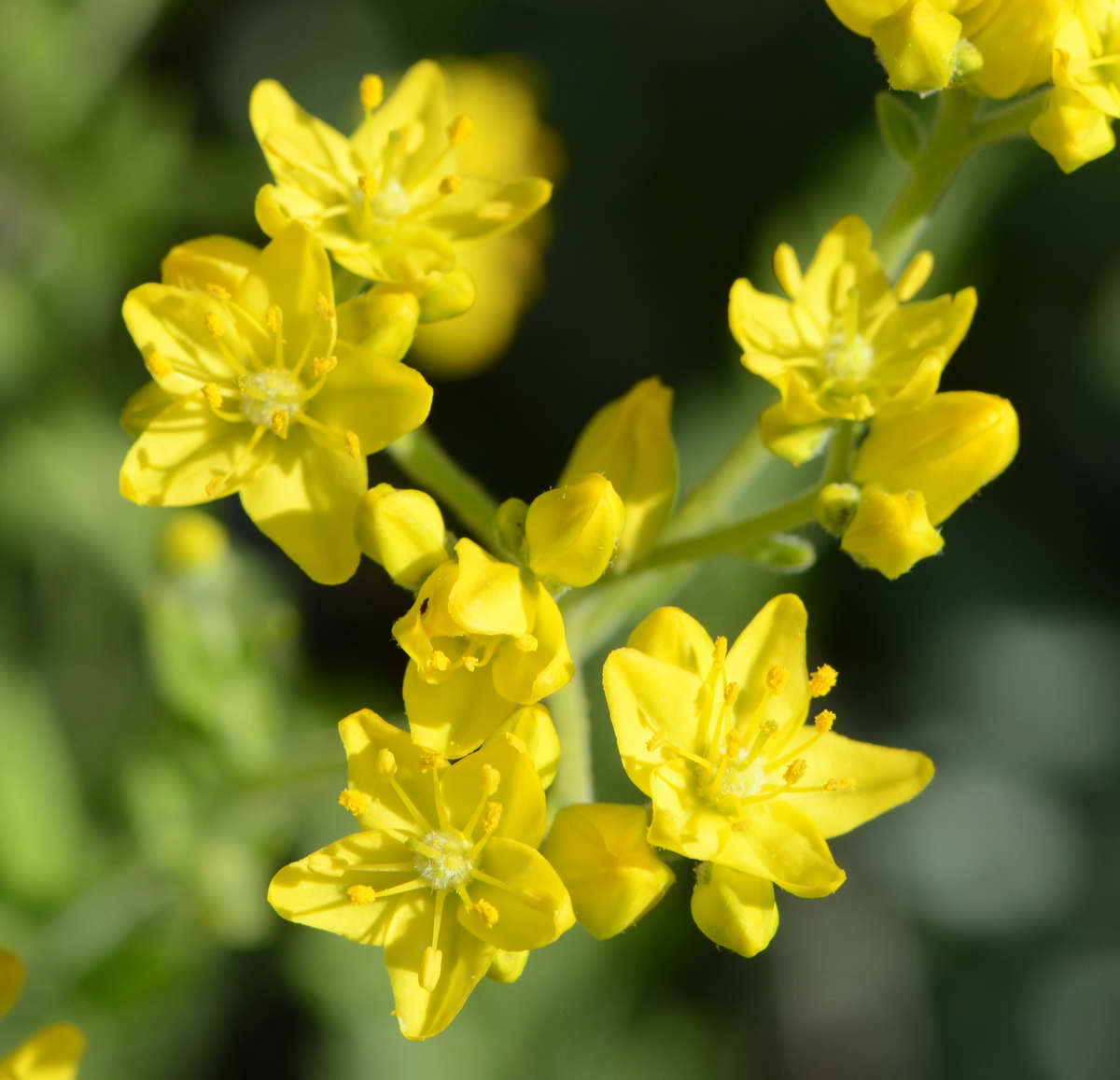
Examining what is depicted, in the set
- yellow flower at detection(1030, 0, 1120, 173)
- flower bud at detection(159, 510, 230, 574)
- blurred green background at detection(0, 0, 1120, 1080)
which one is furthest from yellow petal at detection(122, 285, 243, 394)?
yellow flower at detection(1030, 0, 1120, 173)

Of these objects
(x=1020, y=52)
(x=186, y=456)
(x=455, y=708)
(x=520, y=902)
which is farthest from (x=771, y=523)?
(x=186, y=456)

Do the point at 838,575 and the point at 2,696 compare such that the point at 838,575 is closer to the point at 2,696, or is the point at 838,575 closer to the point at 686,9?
the point at 686,9

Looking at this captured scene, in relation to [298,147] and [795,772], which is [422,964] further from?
[298,147]

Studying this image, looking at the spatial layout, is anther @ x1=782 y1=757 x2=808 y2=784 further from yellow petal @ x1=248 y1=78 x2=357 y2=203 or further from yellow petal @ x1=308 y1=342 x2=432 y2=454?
yellow petal @ x1=248 y1=78 x2=357 y2=203

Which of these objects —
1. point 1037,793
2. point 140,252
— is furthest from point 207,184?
point 1037,793

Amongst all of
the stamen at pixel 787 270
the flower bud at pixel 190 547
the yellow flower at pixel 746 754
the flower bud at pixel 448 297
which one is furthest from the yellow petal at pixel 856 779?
the flower bud at pixel 190 547

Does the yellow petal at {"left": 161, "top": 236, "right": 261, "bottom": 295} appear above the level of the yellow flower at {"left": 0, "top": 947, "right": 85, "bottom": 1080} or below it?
above

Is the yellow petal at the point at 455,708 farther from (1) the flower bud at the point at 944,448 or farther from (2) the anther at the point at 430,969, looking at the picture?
(1) the flower bud at the point at 944,448
